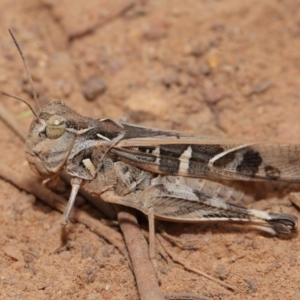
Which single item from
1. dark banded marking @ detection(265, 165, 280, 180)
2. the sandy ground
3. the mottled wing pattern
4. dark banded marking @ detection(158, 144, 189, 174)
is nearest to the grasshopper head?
the mottled wing pattern

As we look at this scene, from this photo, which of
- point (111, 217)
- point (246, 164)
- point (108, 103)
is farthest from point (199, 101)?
point (111, 217)

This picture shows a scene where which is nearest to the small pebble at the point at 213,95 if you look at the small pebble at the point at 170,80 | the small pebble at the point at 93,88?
the small pebble at the point at 170,80

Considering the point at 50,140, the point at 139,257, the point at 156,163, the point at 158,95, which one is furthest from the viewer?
the point at 158,95

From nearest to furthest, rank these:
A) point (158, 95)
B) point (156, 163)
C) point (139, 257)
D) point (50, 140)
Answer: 1. point (139, 257)
2. point (50, 140)
3. point (156, 163)
4. point (158, 95)

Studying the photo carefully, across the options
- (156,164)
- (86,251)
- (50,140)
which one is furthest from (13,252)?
(156,164)

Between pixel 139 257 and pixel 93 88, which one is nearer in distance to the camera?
pixel 139 257

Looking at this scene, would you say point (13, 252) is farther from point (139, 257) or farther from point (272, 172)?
point (272, 172)
